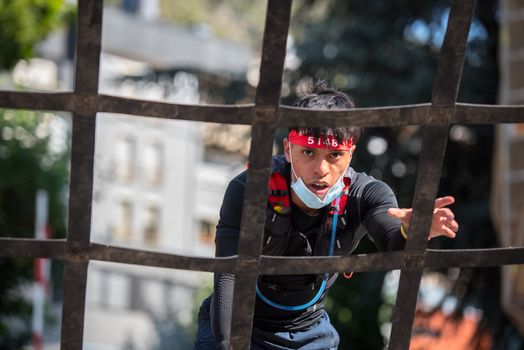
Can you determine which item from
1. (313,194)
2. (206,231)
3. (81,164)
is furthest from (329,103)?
(206,231)

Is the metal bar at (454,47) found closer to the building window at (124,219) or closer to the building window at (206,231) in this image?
the building window at (206,231)

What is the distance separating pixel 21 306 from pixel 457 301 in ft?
19.0

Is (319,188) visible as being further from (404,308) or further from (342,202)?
(404,308)

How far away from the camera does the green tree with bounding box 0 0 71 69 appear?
34.9 feet

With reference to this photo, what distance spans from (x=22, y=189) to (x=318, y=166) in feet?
34.5

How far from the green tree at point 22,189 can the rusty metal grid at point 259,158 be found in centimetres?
1019

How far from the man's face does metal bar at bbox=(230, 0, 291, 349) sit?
262mm

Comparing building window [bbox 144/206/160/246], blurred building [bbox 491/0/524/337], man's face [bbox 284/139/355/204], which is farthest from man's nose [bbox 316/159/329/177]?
building window [bbox 144/206/160/246]

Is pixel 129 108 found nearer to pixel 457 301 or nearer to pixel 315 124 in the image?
pixel 315 124

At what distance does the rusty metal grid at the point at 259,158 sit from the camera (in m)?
2.08

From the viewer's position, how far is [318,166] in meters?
2.41

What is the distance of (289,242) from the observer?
246 centimetres

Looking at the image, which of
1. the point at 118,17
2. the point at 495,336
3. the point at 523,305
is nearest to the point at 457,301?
the point at 495,336

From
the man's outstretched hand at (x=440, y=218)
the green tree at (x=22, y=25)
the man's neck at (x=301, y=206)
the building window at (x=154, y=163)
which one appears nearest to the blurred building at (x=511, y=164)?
the man's neck at (x=301, y=206)
